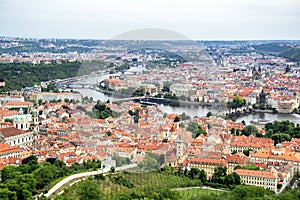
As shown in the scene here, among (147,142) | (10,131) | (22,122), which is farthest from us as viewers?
(22,122)

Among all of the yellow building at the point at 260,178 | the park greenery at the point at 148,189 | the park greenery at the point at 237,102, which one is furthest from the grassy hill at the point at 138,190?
the park greenery at the point at 237,102

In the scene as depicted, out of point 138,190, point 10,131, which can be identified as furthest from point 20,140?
point 138,190

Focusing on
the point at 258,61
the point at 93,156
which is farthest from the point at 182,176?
the point at 258,61

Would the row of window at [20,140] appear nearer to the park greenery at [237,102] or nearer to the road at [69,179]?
the road at [69,179]

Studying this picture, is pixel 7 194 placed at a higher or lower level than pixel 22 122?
higher

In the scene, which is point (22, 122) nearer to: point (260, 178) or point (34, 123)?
point (34, 123)

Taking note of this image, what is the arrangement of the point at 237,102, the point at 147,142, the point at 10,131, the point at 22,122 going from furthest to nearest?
1. the point at 237,102
2. the point at 22,122
3. the point at 10,131
4. the point at 147,142

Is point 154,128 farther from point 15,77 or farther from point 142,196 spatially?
point 15,77
